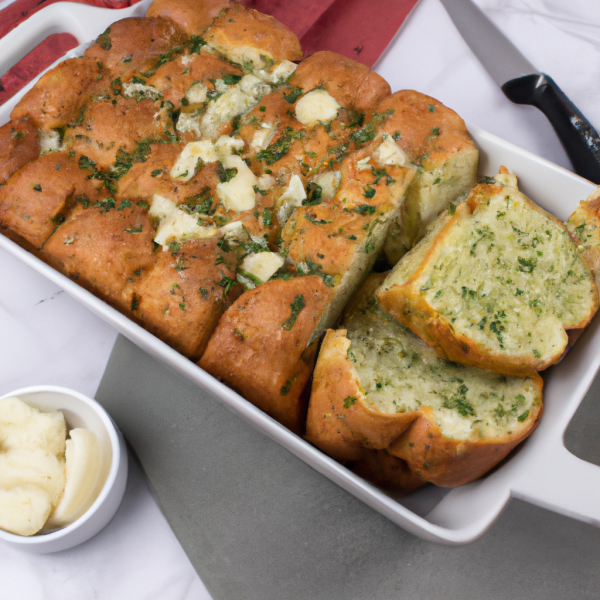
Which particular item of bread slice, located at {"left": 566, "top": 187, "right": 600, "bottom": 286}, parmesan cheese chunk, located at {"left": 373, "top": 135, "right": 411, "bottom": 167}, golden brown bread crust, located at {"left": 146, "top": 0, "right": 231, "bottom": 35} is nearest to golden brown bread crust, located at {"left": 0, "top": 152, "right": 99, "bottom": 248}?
golden brown bread crust, located at {"left": 146, "top": 0, "right": 231, "bottom": 35}

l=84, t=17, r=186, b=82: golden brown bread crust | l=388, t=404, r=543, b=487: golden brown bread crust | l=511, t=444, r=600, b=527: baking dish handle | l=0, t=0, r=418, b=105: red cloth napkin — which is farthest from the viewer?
l=0, t=0, r=418, b=105: red cloth napkin

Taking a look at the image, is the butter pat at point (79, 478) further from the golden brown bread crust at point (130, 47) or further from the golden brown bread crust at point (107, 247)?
the golden brown bread crust at point (130, 47)

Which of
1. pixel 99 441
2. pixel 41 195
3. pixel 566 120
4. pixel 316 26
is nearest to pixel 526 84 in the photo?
pixel 566 120

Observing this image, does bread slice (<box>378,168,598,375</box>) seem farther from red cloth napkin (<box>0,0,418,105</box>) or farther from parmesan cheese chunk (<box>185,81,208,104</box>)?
red cloth napkin (<box>0,0,418,105</box>)

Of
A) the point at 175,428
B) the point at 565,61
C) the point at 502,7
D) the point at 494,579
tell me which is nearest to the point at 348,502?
the point at 494,579

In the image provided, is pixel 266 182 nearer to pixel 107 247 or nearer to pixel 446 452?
pixel 107 247

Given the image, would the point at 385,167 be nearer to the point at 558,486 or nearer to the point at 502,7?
the point at 558,486
